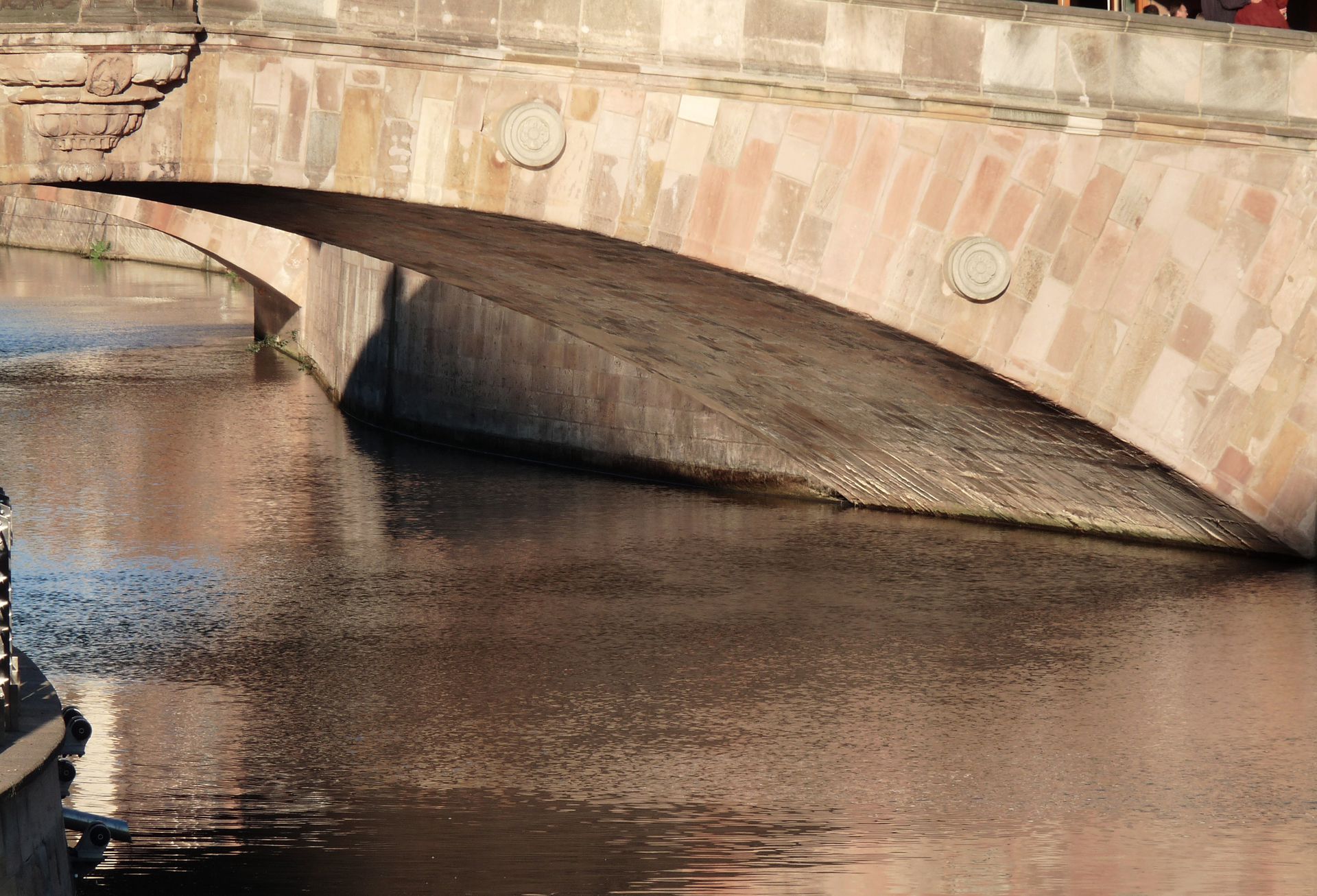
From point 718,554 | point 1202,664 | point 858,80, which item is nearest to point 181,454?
point 718,554

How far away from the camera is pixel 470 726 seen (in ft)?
24.8

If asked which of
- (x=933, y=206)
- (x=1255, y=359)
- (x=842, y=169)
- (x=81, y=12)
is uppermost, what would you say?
(x=81, y=12)

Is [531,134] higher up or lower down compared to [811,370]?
higher up

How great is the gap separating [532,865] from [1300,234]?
5.81 meters

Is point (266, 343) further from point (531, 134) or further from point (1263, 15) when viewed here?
point (1263, 15)

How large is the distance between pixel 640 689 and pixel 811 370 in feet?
11.9

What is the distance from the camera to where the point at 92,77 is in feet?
27.3

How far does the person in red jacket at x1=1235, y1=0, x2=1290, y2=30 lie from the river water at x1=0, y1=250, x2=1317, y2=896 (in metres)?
3.07

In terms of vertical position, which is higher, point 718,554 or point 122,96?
point 122,96

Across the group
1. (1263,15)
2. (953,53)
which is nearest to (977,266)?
(953,53)

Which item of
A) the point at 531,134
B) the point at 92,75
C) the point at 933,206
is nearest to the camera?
the point at 92,75

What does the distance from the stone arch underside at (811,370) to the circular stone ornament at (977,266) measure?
0.39 metres

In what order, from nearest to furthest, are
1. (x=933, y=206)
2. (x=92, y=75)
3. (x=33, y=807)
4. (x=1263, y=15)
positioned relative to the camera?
(x=33, y=807) < (x=92, y=75) < (x=933, y=206) < (x=1263, y=15)

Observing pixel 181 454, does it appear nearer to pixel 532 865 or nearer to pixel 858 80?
pixel 858 80
